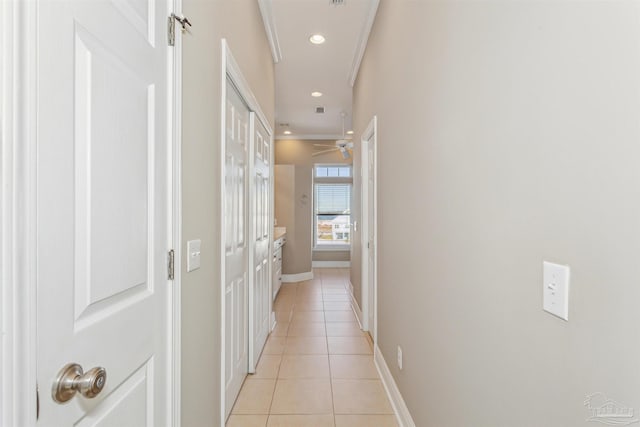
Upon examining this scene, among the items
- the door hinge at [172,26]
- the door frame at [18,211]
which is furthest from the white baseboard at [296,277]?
the door frame at [18,211]

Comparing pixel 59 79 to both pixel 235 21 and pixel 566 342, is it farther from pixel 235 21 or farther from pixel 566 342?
pixel 235 21

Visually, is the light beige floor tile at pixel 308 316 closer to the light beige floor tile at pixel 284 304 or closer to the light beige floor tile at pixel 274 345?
the light beige floor tile at pixel 284 304

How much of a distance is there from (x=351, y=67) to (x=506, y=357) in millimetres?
3658

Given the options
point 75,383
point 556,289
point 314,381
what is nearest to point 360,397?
point 314,381

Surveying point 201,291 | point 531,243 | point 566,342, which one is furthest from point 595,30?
point 201,291

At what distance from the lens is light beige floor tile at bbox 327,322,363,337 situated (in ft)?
11.5

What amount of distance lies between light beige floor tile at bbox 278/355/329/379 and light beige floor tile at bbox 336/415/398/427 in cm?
55

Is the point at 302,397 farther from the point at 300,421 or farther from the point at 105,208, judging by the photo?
the point at 105,208

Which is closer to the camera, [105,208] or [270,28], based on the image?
[105,208]

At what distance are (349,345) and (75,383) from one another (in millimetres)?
→ 2808

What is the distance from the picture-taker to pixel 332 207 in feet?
26.7

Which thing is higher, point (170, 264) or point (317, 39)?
point (317, 39)

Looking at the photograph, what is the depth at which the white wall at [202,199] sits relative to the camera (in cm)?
128

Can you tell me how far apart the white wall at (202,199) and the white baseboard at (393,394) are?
1.05 metres
